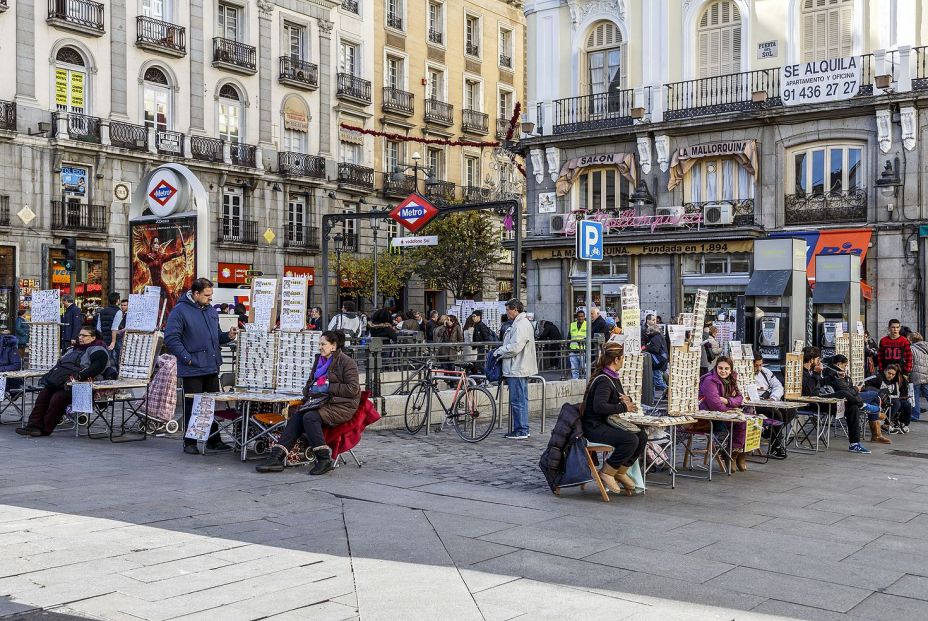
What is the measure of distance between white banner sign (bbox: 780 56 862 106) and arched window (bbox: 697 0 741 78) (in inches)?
80.1

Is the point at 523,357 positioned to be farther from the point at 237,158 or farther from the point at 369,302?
the point at 369,302

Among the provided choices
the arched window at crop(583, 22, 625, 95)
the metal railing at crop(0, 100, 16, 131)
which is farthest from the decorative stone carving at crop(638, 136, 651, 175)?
the metal railing at crop(0, 100, 16, 131)

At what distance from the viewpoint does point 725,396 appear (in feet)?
36.5

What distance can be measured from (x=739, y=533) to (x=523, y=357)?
5818mm

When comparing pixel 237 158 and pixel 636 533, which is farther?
pixel 237 158

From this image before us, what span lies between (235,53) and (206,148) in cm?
410

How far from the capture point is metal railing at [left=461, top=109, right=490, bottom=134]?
163ft

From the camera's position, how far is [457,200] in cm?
4781

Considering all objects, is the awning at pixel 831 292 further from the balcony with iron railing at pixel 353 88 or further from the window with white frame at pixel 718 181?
the balcony with iron railing at pixel 353 88

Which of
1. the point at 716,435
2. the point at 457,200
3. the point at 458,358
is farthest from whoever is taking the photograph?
the point at 457,200

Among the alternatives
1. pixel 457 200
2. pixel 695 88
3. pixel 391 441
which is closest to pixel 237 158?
pixel 457 200

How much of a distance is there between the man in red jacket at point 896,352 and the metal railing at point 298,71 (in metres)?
29.9

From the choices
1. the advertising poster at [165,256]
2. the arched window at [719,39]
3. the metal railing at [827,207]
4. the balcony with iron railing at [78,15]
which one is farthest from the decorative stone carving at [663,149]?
the balcony with iron railing at [78,15]

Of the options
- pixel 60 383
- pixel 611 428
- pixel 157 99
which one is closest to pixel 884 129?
pixel 611 428
